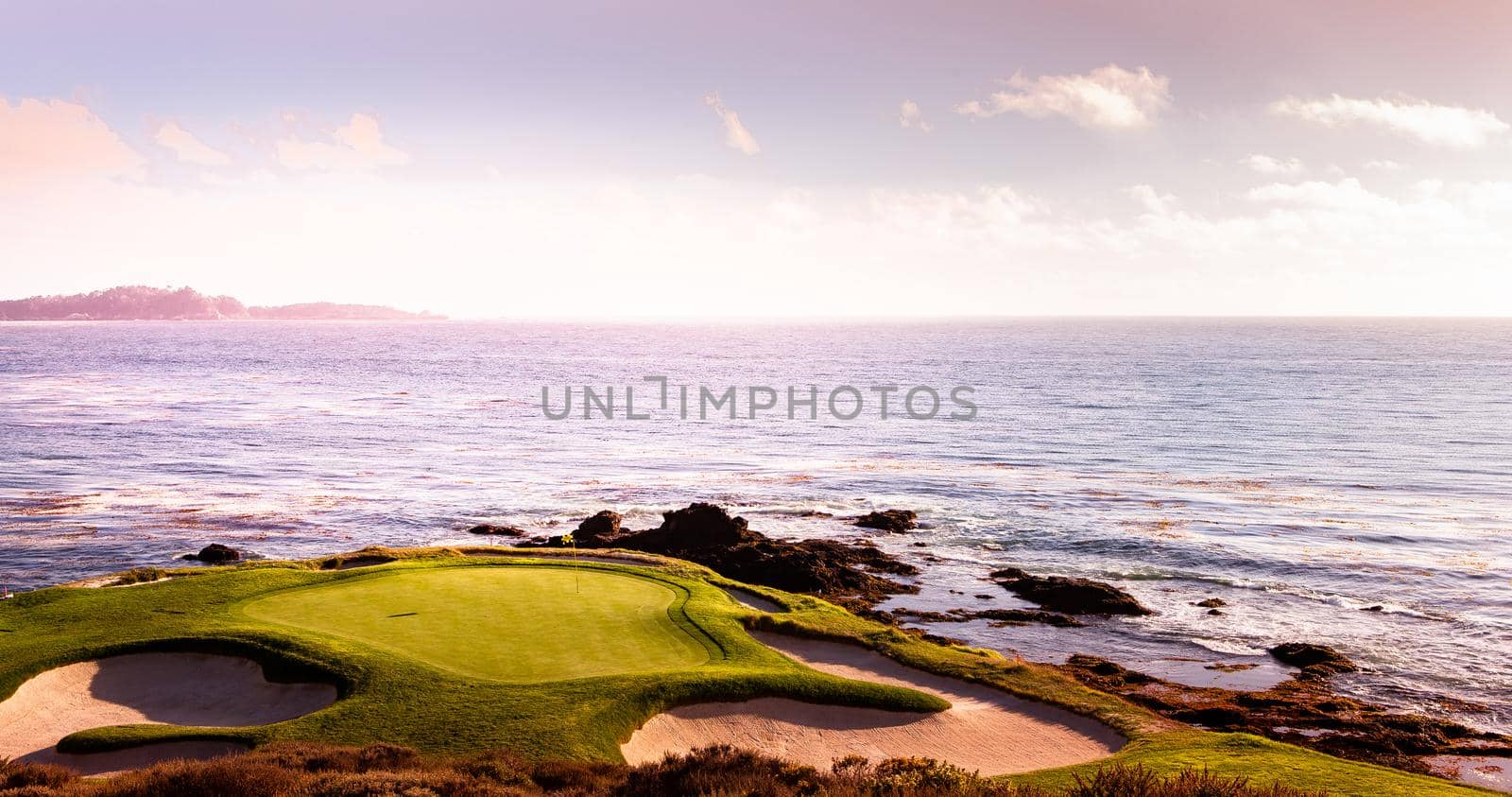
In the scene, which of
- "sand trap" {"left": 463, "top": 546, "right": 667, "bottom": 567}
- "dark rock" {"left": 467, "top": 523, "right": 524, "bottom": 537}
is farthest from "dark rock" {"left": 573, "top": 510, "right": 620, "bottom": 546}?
"sand trap" {"left": 463, "top": 546, "right": 667, "bottom": 567}

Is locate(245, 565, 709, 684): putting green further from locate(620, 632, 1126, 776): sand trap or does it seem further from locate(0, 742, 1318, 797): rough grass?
locate(0, 742, 1318, 797): rough grass

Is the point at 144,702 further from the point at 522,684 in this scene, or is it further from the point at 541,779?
the point at 541,779

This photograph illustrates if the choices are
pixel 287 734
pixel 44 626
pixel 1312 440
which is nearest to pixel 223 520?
pixel 44 626

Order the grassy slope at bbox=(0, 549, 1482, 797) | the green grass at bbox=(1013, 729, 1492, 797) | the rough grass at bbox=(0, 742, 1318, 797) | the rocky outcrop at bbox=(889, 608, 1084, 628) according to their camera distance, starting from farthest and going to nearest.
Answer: the rocky outcrop at bbox=(889, 608, 1084, 628) < the grassy slope at bbox=(0, 549, 1482, 797) < the green grass at bbox=(1013, 729, 1492, 797) < the rough grass at bbox=(0, 742, 1318, 797)

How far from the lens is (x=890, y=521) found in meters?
35.2

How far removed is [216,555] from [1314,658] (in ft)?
98.0

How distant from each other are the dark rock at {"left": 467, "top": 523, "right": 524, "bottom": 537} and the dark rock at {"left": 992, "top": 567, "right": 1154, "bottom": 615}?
16594 millimetres

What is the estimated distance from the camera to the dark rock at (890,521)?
34.7 m

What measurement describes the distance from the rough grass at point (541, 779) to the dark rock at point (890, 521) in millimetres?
22424

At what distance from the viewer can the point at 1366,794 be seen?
40.4 ft

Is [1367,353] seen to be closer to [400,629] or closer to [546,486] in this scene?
[546,486]

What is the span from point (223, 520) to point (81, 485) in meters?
11.4

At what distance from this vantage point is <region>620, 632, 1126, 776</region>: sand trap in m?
13.9

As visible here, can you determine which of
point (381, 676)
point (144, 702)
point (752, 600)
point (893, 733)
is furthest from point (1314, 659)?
Result: point (144, 702)
